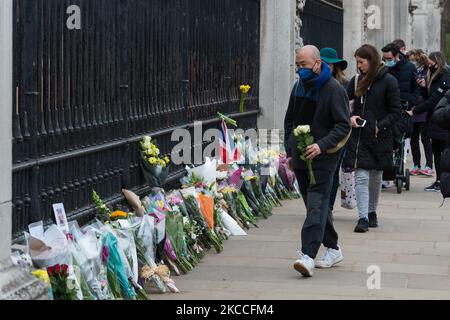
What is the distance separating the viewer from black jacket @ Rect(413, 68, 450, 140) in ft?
50.1

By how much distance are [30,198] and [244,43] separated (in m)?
7.08

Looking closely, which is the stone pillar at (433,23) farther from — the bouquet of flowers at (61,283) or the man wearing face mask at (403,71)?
the bouquet of flowers at (61,283)

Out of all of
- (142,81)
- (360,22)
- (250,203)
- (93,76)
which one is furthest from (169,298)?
(360,22)

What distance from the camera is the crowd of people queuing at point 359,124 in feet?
29.2

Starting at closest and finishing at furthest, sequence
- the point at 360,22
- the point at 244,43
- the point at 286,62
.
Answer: the point at 244,43
the point at 286,62
the point at 360,22

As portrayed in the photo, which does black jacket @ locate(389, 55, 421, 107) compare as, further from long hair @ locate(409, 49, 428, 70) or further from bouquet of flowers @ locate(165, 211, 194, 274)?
bouquet of flowers @ locate(165, 211, 194, 274)

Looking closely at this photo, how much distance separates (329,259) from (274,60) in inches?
246

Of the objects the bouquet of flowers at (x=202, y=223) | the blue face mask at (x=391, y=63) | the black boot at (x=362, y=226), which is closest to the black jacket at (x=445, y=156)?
the black boot at (x=362, y=226)

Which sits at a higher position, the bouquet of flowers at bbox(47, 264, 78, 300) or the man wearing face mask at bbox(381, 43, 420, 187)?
the man wearing face mask at bbox(381, 43, 420, 187)

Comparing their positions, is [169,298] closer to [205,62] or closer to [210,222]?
[210,222]

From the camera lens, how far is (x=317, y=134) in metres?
8.96

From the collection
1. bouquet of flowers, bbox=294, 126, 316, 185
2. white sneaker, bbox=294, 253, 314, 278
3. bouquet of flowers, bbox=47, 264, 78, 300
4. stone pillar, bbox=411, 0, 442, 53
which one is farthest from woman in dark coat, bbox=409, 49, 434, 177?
stone pillar, bbox=411, 0, 442, 53

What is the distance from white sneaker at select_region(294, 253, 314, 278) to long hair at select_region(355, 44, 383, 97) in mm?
2953

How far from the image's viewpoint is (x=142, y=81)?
397 inches
